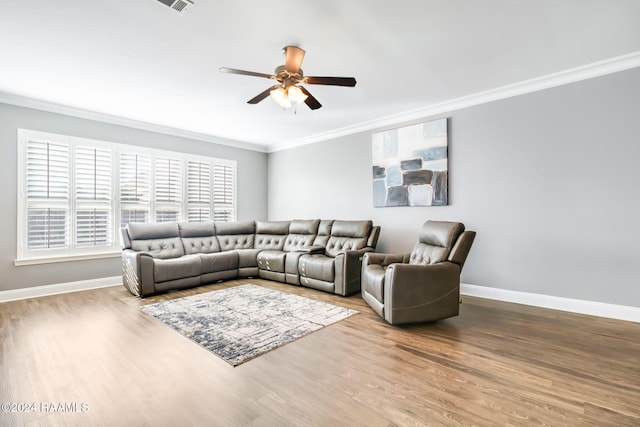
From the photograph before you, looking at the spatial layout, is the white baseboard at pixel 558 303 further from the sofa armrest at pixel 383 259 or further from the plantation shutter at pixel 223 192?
the plantation shutter at pixel 223 192

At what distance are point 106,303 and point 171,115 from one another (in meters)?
3.02

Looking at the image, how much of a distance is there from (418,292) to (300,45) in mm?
2713

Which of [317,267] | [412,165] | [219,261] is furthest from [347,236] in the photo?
[219,261]

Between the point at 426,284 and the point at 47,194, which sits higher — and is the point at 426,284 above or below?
below

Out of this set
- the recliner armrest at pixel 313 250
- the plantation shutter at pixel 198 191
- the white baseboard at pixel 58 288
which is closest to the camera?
the white baseboard at pixel 58 288

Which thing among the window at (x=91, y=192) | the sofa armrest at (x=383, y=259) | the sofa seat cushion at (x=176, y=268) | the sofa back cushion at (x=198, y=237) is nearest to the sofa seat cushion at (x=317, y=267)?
the sofa armrest at (x=383, y=259)

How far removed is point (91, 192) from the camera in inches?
189

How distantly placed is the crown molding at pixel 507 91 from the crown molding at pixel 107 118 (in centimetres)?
238

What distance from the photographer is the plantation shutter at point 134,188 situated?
5.14 metres

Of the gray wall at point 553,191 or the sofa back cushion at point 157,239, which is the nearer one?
the gray wall at point 553,191

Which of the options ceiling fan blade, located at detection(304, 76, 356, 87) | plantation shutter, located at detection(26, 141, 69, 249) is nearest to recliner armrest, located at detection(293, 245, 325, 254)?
ceiling fan blade, located at detection(304, 76, 356, 87)

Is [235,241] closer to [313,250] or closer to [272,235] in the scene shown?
[272,235]

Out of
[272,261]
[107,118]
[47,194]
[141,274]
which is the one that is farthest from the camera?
[272,261]

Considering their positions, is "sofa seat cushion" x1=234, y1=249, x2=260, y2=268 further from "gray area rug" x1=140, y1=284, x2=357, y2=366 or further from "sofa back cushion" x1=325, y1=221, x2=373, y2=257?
"sofa back cushion" x1=325, y1=221, x2=373, y2=257
